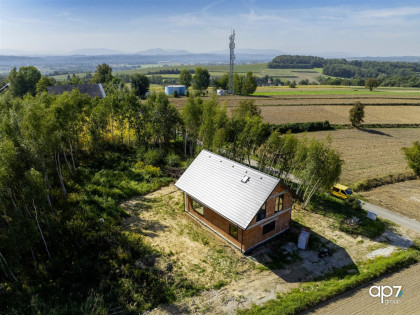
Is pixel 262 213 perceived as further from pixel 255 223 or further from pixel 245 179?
pixel 245 179

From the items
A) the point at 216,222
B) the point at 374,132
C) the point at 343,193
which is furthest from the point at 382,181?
the point at 374,132

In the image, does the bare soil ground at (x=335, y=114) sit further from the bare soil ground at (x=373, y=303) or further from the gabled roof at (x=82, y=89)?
the bare soil ground at (x=373, y=303)

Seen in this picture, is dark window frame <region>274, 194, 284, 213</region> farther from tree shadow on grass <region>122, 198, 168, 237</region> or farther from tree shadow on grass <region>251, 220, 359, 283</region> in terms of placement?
tree shadow on grass <region>122, 198, 168, 237</region>

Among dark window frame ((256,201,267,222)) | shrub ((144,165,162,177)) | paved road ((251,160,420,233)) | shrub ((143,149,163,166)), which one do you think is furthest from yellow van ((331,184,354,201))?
shrub ((143,149,163,166))

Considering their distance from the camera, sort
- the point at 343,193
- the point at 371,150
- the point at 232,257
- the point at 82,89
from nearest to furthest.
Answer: the point at 232,257
the point at 343,193
the point at 371,150
the point at 82,89

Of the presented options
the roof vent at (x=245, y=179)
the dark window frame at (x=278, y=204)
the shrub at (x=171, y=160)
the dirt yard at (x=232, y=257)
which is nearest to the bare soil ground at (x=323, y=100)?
the shrub at (x=171, y=160)
